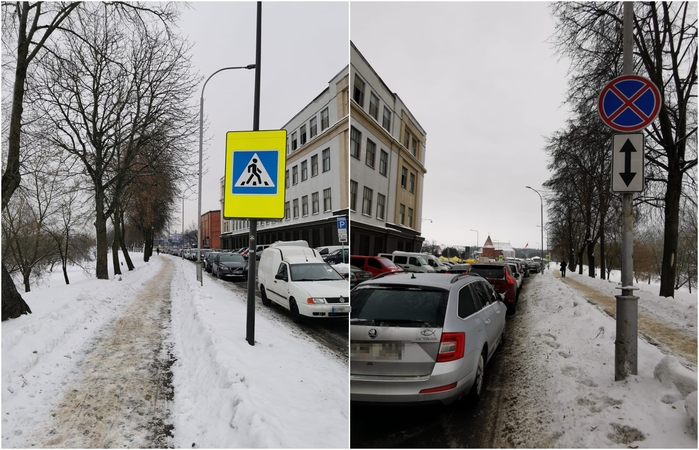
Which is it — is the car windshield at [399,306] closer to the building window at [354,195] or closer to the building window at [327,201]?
the building window at [354,195]

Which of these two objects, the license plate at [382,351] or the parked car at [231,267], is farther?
the parked car at [231,267]

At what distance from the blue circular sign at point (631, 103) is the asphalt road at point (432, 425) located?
3.05 meters

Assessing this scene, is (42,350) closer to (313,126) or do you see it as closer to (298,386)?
(298,386)

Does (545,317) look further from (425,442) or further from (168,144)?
(168,144)

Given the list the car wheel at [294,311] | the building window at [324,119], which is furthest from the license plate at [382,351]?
the car wheel at [294,311]

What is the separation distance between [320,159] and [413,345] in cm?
388

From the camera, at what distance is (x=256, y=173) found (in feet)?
21.8

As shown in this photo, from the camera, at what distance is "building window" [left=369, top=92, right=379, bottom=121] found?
464 cm

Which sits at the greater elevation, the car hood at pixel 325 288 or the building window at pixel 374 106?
the building window at pixel 374 106

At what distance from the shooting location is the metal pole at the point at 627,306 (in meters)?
4.05

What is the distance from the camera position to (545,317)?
9141 millimetres

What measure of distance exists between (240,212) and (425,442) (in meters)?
4.48

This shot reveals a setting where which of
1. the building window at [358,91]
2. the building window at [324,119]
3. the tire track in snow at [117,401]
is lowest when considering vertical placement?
the tire track in snow at [117,401]

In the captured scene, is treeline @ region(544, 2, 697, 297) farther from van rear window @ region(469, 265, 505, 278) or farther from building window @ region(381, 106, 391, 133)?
building window @ region(381, 106, 391, 133)
